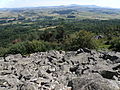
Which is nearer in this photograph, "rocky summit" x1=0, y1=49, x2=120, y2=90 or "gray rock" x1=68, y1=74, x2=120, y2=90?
"gray rock" x1=68, y1=74, x2=120, y2=90

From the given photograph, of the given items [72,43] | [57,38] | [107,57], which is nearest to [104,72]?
[107,57]

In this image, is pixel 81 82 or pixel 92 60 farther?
pixel 92 60

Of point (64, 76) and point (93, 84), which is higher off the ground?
point (93, 84)

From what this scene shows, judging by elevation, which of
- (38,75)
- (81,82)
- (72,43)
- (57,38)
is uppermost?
(81,82)

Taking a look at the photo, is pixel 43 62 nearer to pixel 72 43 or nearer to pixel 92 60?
pixel 92 60

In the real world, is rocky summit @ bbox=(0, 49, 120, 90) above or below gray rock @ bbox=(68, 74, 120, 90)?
below

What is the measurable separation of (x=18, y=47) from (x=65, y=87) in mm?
40350

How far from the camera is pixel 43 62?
108ft

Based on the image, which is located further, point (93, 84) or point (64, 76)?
point (64, 76)

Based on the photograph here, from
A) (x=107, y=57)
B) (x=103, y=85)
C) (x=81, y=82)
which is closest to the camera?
(x=103, y=85)

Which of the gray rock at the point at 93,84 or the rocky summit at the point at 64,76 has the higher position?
the gray rock at the point at 93,84

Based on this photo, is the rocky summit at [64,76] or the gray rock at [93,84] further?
the rocky summit at [64,76]

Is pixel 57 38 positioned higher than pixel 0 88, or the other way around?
pixel 0 88

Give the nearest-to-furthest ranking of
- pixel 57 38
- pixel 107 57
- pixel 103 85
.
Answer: pixel 103 85 → pixel 107 57 → pixel 57 38
